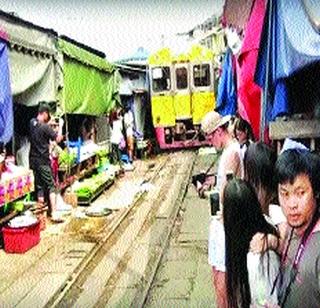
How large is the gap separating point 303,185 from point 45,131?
775cm

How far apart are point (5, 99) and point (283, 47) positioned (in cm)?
478

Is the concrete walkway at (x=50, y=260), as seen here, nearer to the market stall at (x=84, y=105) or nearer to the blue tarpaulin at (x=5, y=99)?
the market stall at (x=84, y=105)

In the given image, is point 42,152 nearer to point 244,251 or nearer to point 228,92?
point 228,92

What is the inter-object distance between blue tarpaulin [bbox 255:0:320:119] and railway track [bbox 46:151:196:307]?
3.14 m

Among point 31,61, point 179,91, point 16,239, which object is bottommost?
point 16,239

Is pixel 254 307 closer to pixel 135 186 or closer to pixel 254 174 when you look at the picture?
pixel 254 174

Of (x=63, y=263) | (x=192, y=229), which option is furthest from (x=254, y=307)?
(x=192, y=229)

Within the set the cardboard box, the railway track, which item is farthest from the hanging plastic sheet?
the cardboard box

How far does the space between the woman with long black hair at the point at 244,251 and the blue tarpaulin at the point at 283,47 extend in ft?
3.86

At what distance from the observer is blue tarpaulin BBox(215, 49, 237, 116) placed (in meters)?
8.25

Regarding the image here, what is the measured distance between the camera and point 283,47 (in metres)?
4.05

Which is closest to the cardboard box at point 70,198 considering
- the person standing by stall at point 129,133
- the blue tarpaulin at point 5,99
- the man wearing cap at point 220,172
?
A: the blue tarpaulin at point 5,99

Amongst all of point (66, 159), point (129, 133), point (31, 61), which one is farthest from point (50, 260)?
point (129, 133)

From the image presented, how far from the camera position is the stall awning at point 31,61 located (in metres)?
8.66
